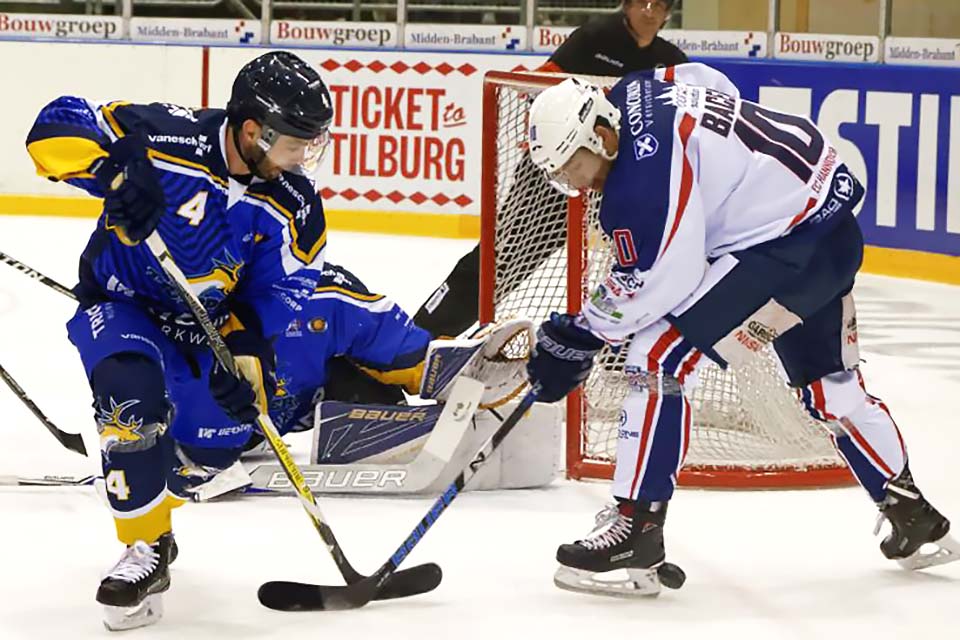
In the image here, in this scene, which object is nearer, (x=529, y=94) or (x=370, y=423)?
(x=370, y=423)

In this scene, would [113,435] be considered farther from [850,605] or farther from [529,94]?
[529,94]

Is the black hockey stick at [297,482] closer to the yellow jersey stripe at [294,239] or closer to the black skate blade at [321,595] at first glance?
the black skate blade at [321,595]

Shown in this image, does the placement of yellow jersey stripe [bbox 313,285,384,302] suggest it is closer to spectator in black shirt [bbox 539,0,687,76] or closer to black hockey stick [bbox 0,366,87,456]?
black hockey stick [bbox 0,366,87,456]

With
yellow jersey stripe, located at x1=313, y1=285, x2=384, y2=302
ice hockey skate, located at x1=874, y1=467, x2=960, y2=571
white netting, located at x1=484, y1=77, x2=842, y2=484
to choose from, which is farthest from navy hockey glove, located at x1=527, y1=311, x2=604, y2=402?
yellow jersey stripe, located at x1=313, y1=285, x2=384, y2=302

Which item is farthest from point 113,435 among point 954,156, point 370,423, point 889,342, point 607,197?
point 954,156

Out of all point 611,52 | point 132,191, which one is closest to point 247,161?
point 132,191

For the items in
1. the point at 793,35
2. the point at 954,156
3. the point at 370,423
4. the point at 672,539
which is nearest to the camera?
the point at 672,539

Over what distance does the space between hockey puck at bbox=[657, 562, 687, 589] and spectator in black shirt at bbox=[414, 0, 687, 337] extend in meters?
1.39

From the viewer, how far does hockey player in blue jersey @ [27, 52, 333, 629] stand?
9.36 feet

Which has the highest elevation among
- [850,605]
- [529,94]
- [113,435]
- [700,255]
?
[529,94]

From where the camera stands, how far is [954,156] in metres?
7.73

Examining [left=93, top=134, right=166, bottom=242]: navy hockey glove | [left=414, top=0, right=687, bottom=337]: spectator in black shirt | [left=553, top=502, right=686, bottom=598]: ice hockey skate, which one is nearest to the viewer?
[left=93, top=134, right=166, bottom=242]: navy hockey glove

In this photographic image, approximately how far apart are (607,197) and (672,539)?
3.04 ft

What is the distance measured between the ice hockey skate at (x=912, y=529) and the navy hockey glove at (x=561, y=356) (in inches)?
26.7
